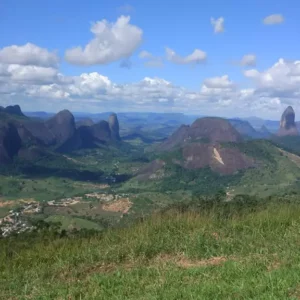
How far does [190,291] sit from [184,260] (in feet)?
5.47

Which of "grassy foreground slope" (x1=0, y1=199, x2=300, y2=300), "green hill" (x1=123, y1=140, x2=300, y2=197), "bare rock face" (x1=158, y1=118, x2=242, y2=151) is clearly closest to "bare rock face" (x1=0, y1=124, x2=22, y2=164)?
"green hill" (x1=123, y1=140, x2=300, y2=197)

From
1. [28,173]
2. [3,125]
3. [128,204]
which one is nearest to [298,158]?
[128,204]

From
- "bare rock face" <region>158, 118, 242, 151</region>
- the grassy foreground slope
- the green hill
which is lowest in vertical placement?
the green hill

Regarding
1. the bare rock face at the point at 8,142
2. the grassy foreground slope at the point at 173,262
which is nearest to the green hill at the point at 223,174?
the bare rock face at the point at 8,142

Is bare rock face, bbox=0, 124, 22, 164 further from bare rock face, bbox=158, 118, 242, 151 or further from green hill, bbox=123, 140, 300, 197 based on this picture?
bare rock face, bbox=158, 118, 242, 151

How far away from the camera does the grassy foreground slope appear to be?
502cm

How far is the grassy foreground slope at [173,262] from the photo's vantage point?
502cm

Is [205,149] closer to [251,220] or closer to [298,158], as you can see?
[298,158]

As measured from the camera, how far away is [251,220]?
831cm

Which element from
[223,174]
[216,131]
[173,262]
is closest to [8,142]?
[216,131]

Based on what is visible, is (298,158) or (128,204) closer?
(128,204)

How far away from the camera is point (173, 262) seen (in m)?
6.39

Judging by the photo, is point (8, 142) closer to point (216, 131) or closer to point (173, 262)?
point (216, 131)

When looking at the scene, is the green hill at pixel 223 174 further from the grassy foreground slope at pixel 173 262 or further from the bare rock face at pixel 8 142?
the grassy foreground slope at pixel 173 262
